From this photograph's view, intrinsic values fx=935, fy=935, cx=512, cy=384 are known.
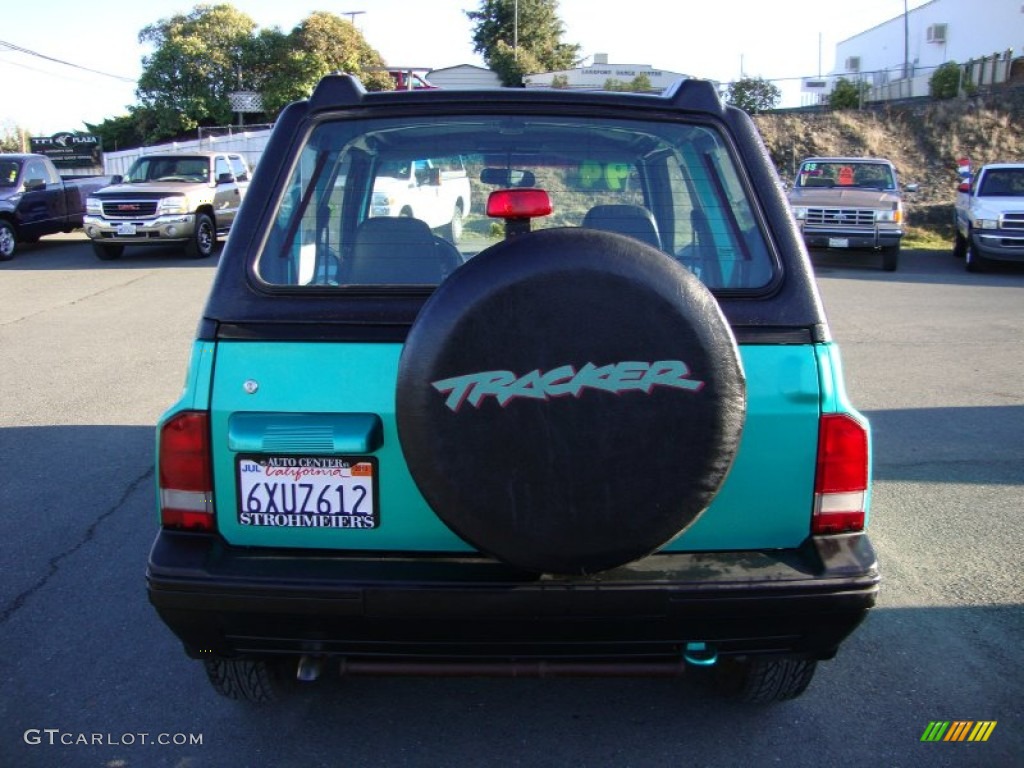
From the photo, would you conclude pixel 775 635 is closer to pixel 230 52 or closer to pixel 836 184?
pixel 836 184

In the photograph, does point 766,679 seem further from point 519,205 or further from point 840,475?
point 519,205

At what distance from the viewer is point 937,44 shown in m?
53.6

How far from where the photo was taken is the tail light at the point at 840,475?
8.34 ft

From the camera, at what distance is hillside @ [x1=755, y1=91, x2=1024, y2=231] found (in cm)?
3039

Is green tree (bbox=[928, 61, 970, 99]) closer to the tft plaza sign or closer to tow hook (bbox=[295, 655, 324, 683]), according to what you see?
the tft plaza sign

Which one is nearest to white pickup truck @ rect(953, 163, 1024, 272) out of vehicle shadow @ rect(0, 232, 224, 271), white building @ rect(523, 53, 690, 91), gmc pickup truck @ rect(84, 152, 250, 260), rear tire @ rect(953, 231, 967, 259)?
rear tire @ rect(953, 231, 967, 259)

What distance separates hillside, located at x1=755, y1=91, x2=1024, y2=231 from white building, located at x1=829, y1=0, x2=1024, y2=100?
7.34 metres

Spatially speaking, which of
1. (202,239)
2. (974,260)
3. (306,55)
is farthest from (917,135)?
(306,55)

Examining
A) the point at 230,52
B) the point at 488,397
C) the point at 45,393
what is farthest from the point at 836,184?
the point at 230,52

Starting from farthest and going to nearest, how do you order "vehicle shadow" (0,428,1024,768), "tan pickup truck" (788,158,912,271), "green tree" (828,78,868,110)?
1. "green tree" (828,78,868,110)
2. "tan pickup truck" (788,158,912,271)
3. "vehicle shadow" (0,428,1024,768)

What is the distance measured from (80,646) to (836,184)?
Answer: 16.6 metres

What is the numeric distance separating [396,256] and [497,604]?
108 centimetres

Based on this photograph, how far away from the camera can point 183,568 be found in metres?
2.46

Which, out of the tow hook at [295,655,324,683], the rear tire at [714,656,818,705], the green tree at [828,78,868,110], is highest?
the green tree at [828,78,868,110]
